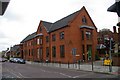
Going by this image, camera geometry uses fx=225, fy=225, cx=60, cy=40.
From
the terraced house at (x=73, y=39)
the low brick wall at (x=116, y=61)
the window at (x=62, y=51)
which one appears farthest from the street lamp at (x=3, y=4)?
the window at (x=62, y=51)

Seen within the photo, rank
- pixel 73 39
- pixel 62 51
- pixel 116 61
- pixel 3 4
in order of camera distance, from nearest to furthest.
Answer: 1. pixel 3 4
2. pixel 116 61
3. pixel 73 39
4. pixel 62 51

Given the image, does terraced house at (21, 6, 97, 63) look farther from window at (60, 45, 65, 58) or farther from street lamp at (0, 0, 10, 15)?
street lamp at (0, 0, 10, 15)

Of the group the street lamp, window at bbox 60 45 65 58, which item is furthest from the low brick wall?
the street lamp

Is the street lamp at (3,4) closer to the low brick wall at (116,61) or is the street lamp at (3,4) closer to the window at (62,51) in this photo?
the low brick wall at (116,61)

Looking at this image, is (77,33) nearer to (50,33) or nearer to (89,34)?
(89,34)

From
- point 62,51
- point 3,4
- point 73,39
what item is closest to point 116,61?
point 73,39

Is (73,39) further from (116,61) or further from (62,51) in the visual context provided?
(116,61)

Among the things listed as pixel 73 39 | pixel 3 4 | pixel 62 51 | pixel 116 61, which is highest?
pixel 73 39

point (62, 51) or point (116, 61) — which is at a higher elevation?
point (62, 51)

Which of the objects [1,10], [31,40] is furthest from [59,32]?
[1,10]

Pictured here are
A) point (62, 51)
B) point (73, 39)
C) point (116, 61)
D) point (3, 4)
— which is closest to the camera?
point (3, 4)

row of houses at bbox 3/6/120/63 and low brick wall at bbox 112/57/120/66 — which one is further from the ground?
row of houses at bbox 3/6/120/63

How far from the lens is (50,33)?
5284 cm

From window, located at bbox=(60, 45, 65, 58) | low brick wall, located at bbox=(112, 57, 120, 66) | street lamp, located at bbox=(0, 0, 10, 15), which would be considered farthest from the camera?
window, located at bbox=(60, 45, 65, 58)
